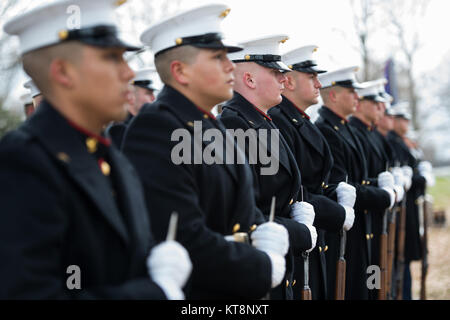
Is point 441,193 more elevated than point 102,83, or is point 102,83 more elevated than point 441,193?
point 102,83

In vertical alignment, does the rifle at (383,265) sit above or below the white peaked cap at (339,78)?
below

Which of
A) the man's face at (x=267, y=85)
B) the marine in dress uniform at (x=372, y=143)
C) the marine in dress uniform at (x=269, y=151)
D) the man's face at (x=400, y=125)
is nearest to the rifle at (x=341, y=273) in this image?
the marine in dress uniform at (x=269, y=151)

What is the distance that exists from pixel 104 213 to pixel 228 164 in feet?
3.34

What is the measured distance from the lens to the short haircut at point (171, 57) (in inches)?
123

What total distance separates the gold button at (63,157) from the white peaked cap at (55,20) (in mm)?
436

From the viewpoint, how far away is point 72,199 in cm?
209

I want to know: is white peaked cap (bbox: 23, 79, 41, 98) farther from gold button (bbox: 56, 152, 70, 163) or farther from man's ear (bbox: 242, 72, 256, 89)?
gold button (bbox: 56, 152, 70, 163)

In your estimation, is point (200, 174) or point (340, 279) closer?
point (200, 174)

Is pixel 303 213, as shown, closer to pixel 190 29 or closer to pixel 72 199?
pixel 190 29

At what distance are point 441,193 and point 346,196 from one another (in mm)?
20043

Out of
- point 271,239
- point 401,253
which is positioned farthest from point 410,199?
point 271,239

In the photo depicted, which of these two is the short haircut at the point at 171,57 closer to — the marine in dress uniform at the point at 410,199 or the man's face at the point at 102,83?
the man's face at the point at 102,83
